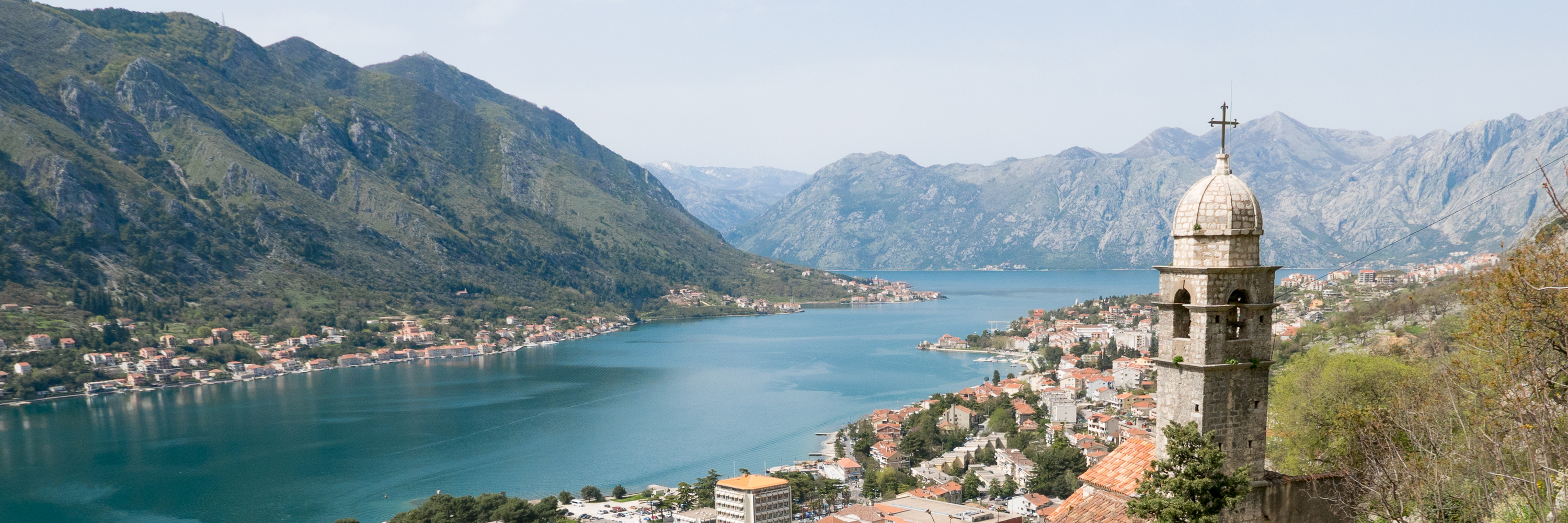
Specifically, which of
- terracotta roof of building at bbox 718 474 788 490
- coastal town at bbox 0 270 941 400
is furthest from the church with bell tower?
coastal town at bbox 0 270 941 400

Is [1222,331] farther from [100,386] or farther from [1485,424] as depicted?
[100,386]

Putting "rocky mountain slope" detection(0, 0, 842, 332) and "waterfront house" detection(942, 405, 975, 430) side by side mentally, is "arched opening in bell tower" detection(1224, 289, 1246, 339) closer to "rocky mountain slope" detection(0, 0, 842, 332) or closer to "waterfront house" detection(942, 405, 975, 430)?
"waterfront house" detection(942, 405, 975, 430)

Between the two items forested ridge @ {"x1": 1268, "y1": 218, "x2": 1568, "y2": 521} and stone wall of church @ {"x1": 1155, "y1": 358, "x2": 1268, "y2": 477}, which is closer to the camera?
forested ridge @ {"x1": 1268, "y1": 218, "x2": 1568, "y2": 521}

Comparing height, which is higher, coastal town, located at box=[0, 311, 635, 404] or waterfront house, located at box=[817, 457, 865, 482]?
coastal town, located at box=[0, 311, 635, 404]

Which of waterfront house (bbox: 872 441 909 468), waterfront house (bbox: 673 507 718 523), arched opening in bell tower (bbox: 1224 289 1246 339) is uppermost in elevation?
Result: arched opening in bell tower (bbox: 1224 289 1246 339)

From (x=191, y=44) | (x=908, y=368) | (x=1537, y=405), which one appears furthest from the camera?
(x=191, y=44)

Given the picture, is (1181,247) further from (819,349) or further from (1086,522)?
(819,349)

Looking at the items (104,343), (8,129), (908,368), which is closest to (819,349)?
(908,368)
